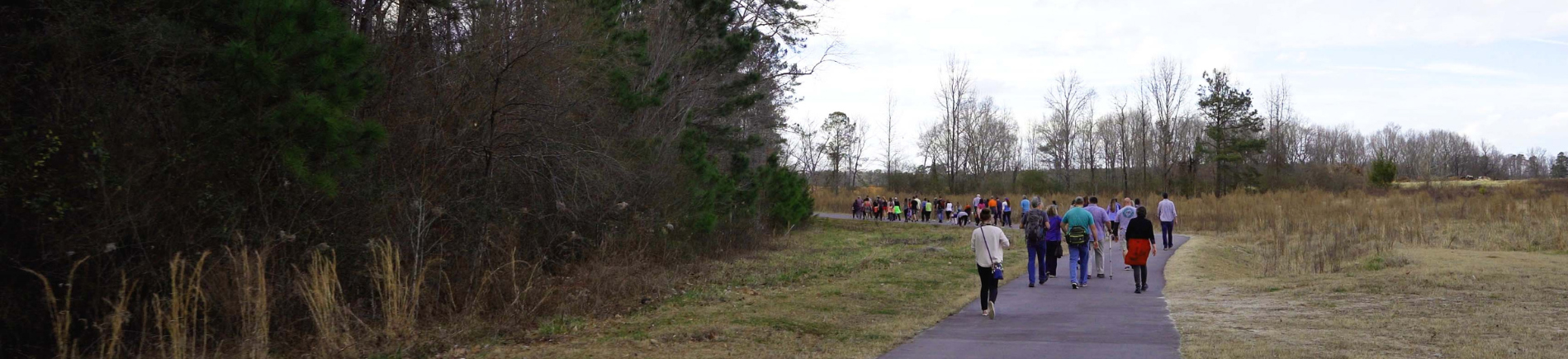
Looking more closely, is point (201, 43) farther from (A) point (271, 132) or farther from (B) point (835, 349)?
(B) point (835, 349)

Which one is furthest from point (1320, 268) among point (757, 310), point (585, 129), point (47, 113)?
point (47, 113)

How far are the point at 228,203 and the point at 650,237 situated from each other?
9035 millimetres

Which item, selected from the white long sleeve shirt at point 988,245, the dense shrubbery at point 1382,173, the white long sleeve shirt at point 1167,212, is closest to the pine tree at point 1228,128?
the dense shrubbery at point 1382,173

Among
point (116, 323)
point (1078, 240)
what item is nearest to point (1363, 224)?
point (1078, 240)

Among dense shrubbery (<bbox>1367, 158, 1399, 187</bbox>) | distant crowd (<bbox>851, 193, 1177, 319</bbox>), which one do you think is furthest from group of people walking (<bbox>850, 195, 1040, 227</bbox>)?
dense shrubbery (<bbox>1367, 158, 1399, 187</bbox>)

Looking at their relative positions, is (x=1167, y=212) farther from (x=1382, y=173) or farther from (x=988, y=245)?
(x=1382, y=173)

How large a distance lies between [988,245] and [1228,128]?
52.8m

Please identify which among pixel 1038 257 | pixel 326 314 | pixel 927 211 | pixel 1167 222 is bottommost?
pixel 326 314

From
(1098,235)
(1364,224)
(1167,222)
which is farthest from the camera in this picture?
(1364,224)

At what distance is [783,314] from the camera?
36.2 feet

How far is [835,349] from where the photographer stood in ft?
29.0

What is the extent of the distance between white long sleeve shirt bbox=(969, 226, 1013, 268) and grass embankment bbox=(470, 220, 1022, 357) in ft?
2.42

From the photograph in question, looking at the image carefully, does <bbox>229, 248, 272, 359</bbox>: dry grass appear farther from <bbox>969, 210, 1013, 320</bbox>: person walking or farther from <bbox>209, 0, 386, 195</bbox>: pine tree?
<bbox>969, 210, 1013, 320</bbox>: person walking

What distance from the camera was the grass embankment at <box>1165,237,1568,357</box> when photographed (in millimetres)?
8414
